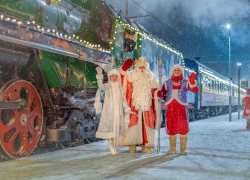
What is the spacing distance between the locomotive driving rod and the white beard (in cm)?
193

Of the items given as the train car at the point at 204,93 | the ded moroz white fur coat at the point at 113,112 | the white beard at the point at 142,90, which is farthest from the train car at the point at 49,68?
the train car at the point at 204,93

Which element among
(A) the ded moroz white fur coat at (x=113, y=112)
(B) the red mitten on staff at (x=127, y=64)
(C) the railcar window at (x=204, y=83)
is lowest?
(A) the ded moroz white fur coat at (x=113, y=112)

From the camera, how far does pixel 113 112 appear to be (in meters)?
5.63

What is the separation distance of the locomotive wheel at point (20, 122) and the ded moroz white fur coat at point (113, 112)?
1011 millimetres

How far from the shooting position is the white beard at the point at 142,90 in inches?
231

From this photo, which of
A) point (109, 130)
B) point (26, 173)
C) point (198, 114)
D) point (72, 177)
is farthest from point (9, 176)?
point (198, 114)

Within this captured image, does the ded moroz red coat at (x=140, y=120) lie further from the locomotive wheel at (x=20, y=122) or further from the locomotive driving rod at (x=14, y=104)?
the locomotive driving rod at (x=14, y=104)

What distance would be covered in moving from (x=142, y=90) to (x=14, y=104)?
2244mm

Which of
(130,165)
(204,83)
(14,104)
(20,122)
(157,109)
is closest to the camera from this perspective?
(130,165)

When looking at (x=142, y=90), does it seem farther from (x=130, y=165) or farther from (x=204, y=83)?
(x=204, y=83)

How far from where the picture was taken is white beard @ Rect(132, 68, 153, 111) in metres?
5.86

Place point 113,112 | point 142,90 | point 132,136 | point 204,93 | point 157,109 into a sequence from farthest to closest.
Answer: point 204,93, point 157,109, point 142,90, point 132,136, point 113,112

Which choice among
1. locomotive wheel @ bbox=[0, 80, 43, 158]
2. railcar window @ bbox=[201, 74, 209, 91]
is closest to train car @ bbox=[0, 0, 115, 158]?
locomotive wheel @ bbox=[0, 80, 43, 158]

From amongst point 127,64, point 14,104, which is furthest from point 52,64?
point 127,64
